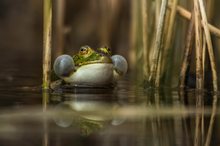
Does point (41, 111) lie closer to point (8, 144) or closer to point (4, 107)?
point (4, 107)

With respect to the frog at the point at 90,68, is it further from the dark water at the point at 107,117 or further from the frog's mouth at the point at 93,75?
the dark water at the point at 107,117

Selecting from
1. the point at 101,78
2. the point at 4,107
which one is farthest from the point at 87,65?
the point at 4,107

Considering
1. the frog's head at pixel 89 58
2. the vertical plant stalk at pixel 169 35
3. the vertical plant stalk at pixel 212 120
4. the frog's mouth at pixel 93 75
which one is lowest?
the vertical plant stalk at pixel 212 120

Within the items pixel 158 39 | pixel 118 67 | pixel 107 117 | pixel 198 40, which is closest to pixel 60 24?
pixel 118 67

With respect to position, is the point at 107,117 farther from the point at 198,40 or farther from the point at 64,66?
the point at 64,66

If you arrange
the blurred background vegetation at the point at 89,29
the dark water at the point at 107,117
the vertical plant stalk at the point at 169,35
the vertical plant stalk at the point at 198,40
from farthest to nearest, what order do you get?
the blurred background vegetation at the point at 89,29 < the vertical plant stalk at the point at 169,35 < the vertical plant stalk at the point at 198,40 < the dark water at the point at 107,117

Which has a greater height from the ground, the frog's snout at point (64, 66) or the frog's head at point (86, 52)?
the frog's head at point (86, 52)

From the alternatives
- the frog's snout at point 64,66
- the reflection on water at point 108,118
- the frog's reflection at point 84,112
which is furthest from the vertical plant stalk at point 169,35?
the frog's reflection at point 84,112

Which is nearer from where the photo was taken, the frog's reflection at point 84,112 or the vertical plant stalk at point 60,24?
the frog's reflection at point 84,112

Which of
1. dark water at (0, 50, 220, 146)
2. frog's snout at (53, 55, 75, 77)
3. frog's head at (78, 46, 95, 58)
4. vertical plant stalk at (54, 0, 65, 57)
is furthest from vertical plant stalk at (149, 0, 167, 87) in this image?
vertical plant stalk at (54, 0, 65, 57)
